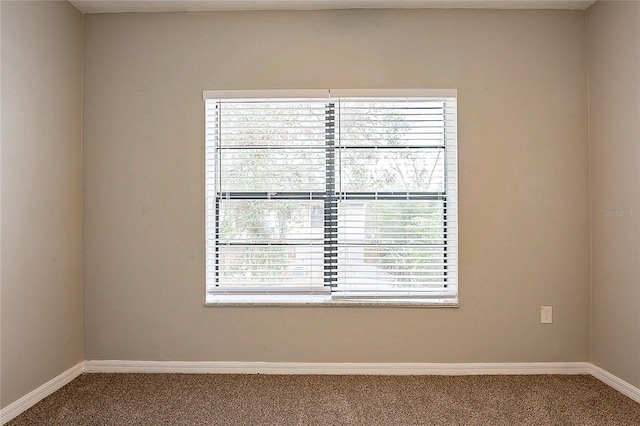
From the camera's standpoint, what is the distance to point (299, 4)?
2.79m

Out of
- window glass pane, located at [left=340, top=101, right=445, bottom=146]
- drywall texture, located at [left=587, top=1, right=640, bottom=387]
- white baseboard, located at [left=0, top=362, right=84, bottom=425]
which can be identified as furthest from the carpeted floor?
window glass pane, located at [left=340, top=101, right=445, bottom=146]

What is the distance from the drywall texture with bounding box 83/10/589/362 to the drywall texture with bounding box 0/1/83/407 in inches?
4.7

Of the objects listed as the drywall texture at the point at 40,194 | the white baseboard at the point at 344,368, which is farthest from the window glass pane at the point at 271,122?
the white baseboard at the point at 344,368

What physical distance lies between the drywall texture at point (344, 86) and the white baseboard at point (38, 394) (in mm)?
157

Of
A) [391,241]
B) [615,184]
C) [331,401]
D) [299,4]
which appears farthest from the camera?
[391,241]

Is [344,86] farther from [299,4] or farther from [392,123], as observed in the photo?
[299,4]

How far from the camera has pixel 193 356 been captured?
2.89 meters

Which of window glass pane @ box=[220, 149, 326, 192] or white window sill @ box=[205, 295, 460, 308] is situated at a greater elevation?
window glass pane @ box=[220, 149, 326, 192]

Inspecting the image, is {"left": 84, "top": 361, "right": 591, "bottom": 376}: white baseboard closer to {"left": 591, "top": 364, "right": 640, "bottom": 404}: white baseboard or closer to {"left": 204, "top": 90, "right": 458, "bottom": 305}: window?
Result: {"left": 591, "top": 364, "right": 640, "bottom": 404}: white baseboard

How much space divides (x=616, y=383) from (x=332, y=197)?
7.22ft

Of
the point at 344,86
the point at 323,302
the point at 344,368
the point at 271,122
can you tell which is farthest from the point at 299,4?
the point at 344,368

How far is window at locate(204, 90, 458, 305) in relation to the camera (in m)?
2.89

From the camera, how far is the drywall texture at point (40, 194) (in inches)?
90.8

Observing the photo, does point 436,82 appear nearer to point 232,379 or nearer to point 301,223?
point 301,223
